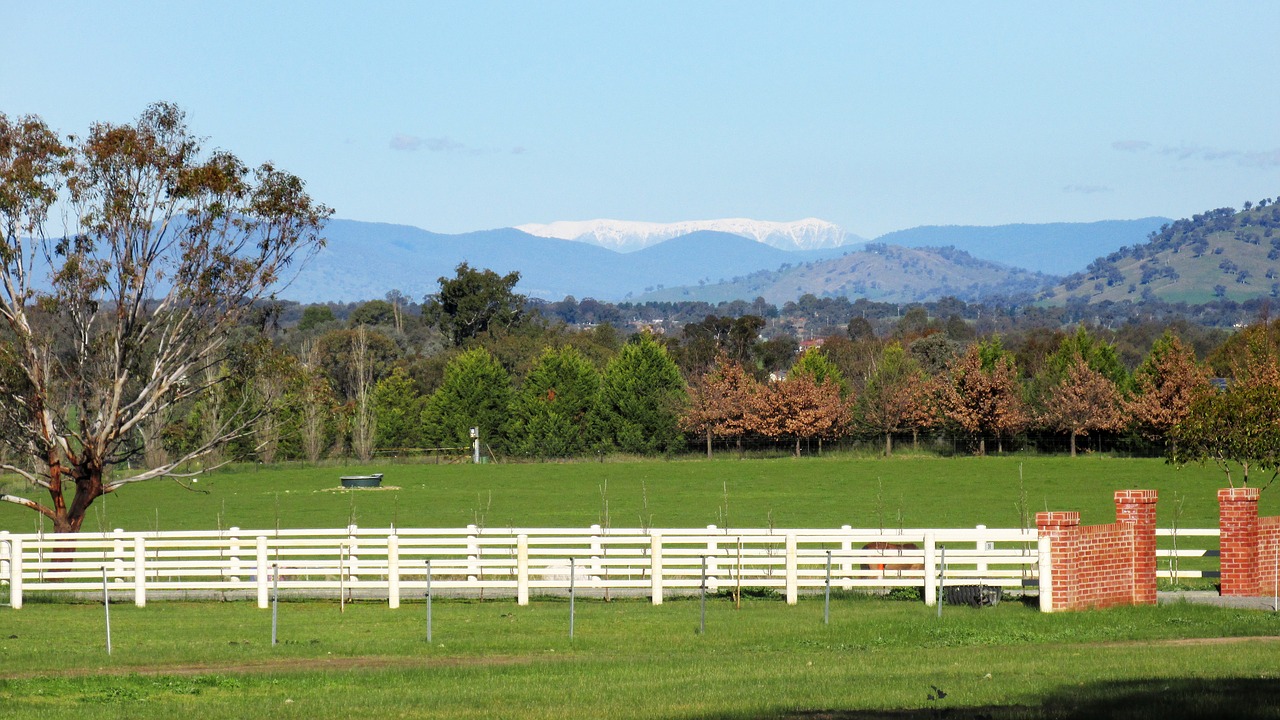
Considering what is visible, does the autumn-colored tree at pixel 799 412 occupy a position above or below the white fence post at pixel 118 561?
above

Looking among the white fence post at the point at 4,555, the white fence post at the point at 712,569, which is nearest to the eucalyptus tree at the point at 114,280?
the white fence post at the point at 4,555

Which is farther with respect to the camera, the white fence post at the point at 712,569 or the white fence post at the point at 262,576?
the white fence post at the point at 262,576

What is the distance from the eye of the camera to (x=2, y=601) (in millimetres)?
24969

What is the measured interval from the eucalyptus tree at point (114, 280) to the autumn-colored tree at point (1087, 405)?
51183 millimetres

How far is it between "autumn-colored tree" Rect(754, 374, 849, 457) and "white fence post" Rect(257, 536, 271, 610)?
194 ft

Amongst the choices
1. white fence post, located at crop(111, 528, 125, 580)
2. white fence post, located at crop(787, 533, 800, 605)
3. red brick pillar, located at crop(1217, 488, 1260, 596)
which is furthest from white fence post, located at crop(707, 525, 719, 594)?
white fence post, located at crop(111, 528, 125, 580)

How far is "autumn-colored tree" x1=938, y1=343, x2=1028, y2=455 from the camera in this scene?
77.2m

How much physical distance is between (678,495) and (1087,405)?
96.4 feet

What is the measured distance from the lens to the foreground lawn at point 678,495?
153 feet

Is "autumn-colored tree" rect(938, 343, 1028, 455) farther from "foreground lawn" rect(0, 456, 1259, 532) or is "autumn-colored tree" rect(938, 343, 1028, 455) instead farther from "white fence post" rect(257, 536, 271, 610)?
"white fence post" rect(257, 536, 271, 610)

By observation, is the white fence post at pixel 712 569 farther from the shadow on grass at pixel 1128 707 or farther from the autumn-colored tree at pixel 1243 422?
the autumn-colored tree at pixel 1243 422

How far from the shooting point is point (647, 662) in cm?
1614

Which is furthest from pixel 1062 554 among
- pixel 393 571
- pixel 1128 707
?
pixel 393 571

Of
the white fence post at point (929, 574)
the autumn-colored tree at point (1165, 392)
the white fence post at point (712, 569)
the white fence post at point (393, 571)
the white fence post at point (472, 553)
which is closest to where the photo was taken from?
the white fence post at point (929, 574)
